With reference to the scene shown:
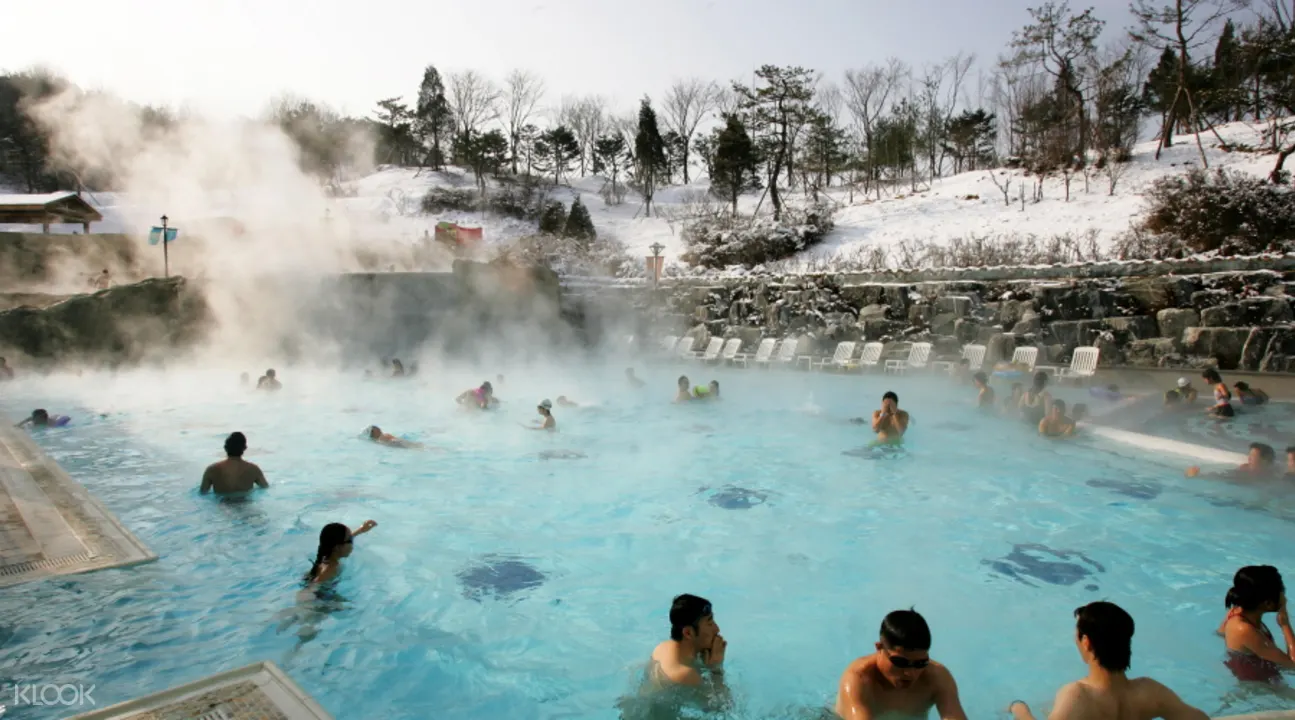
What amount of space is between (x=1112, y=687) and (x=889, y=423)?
584 centimetres

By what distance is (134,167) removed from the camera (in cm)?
2508

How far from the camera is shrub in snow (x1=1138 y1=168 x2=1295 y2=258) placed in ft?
46.5

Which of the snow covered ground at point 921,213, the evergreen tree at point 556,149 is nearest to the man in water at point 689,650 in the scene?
the snow covered ground at point 921,213

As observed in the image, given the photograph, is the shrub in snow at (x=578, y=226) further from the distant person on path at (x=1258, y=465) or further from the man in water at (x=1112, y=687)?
the man in water at (x=1112, y=687)

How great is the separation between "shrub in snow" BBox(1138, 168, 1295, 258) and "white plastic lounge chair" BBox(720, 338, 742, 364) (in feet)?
27.5

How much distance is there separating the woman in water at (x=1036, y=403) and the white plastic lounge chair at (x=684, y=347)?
7.62m

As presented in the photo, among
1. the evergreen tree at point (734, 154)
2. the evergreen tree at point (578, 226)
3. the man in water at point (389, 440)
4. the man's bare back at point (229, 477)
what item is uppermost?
the evergreen tree at point (734, 154)

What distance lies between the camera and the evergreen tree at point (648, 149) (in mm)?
40156

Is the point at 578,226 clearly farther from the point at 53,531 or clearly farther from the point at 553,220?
the point at 53,531

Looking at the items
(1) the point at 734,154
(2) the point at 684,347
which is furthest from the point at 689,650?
(1) the point at 734,154

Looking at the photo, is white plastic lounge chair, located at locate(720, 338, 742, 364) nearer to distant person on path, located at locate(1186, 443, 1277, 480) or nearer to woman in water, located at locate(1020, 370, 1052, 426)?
woman in water, located at locate(1020, 370, 1052, 426)

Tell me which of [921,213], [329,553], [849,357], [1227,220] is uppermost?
[921,213]

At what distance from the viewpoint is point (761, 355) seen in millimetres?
14383

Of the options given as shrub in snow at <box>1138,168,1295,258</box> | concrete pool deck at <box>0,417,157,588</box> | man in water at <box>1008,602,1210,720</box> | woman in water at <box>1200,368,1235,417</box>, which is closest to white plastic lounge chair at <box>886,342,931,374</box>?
woman in water at <box>1200,368,1235,417</box>
